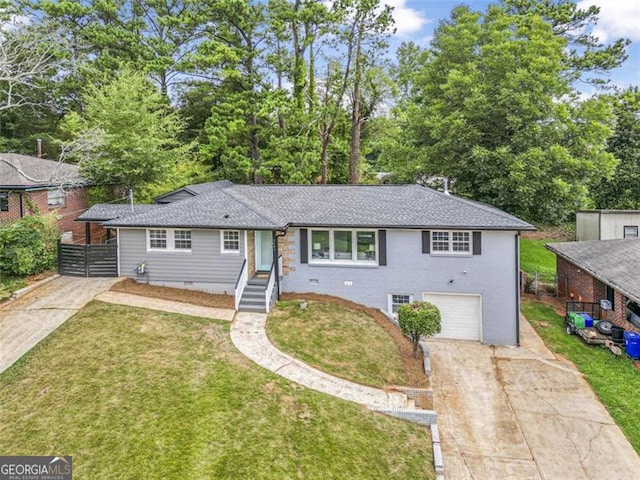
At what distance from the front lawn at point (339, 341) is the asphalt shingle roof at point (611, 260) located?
7.93m

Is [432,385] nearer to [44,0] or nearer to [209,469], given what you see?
[209,469]

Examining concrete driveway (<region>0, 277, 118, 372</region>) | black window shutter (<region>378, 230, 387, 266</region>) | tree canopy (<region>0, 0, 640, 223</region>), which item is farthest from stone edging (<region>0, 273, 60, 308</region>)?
black window shutter (<region>378, 230, 387, 266</region>)

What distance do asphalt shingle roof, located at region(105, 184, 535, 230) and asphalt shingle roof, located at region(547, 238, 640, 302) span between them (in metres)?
3.83

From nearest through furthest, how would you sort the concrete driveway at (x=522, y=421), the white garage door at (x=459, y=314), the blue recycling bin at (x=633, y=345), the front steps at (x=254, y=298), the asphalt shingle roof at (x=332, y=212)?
the concrete driveway at (x=522, y=421)
the blue recycling bin at (x=633, y=345)
the front steps at (x=254, y=298)
the asphalt shingle roof at (x=332, y=212)
the white garage door at (x=459, y=314)

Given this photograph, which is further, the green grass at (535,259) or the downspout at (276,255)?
the green grass at (535,259)

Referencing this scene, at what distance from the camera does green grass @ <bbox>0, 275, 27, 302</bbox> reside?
535 inches

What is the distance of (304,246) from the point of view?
15.4 m

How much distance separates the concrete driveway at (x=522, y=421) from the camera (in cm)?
842

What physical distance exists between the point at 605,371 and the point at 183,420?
39.9ft

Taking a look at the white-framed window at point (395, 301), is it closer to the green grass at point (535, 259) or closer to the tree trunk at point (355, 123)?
the green grass at point (535, 259)

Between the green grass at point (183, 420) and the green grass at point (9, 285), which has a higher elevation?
the green grass at point (9, 285)

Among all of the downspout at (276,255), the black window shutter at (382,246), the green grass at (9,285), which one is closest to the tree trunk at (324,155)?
the downspout at (276,255)

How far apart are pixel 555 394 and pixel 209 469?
937cm

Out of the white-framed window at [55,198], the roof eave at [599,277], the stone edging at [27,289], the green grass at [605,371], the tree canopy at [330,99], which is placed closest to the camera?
the green grass at [605,371]
